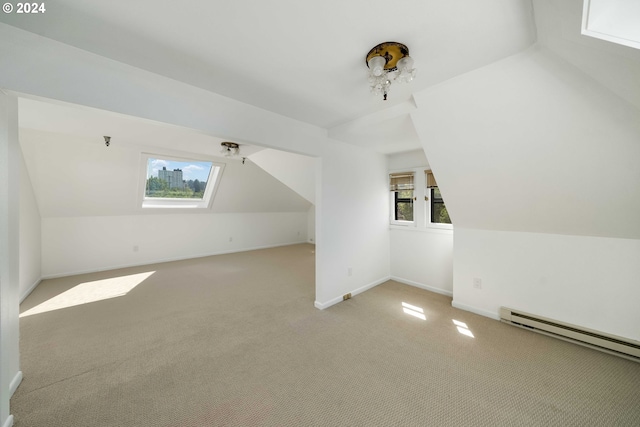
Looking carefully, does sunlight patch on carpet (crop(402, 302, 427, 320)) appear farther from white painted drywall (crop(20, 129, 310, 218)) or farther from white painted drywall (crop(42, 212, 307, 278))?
white painted drywall (crop(42, 212, 307, 278))

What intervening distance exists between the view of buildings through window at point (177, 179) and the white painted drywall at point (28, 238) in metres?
1.47

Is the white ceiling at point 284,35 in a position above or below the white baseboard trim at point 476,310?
above

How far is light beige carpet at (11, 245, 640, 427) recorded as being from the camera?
1.42 m

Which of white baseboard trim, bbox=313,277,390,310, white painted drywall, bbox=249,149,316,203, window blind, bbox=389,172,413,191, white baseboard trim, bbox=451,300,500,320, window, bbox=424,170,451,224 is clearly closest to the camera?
white baseboard trim, bbox=451,300,500,320

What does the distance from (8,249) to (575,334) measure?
4386mm

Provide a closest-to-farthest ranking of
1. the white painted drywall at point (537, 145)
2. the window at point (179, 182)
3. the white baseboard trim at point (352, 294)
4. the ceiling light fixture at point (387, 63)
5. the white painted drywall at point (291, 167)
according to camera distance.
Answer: the ceiling light fixture at point (387, 63), the white painted drywall at point (537, 145), the white baseboard trim at point (352, 294), the white painted drywall at point (291, 167), the window at point (179, 182)

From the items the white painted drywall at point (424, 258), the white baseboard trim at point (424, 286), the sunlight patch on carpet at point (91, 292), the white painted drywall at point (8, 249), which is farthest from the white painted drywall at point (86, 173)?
the white baseboard trim at point (424, 286)

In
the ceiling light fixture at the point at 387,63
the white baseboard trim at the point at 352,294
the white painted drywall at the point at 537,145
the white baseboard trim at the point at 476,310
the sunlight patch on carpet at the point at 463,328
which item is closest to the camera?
the ceiling light fixture at the point at 387,63

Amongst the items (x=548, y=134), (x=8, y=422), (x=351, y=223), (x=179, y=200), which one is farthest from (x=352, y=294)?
(x=179, y=200)

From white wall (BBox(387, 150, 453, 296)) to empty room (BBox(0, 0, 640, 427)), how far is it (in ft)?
0.13

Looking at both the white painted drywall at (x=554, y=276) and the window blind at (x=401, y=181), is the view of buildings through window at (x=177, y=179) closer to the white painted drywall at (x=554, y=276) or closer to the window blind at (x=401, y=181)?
the window blind at (x=401, y=181)

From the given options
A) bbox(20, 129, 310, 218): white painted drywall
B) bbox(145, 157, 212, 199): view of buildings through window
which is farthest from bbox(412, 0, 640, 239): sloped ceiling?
bbox(145, 157, 212, 199): view of buildings through window

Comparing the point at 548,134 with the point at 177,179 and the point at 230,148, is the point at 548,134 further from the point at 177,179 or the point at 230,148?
the point at 177,179

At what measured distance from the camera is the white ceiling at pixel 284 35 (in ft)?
3.67
